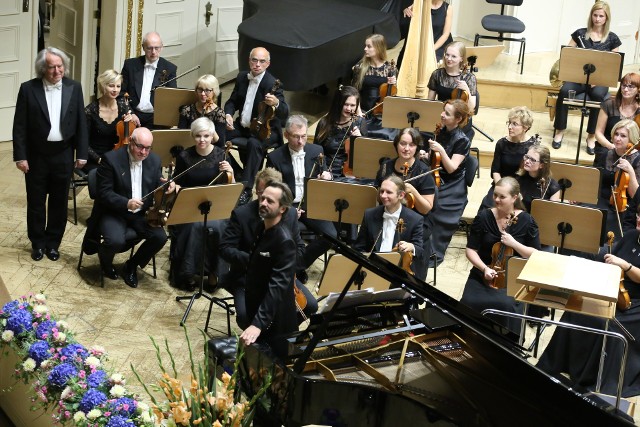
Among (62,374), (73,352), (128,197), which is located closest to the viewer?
(62,374)

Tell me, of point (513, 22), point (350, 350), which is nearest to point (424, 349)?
point (350, 350)

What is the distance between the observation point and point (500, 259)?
648 cm

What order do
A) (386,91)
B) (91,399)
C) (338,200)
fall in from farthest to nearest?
(386,91) < (338,200) < (91,399)

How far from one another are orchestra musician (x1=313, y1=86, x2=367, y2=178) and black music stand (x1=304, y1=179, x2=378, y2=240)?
1.07 meters

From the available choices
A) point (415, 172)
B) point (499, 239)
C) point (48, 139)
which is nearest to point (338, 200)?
point (415, 172)

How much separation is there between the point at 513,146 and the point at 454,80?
114cm

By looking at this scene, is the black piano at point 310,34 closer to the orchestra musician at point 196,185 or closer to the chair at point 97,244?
the orchestra musician at point 196,185

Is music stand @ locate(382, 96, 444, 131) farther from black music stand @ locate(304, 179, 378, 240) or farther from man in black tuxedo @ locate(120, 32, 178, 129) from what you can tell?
man in black tuxedo @ locate(120, 32, 178, 129)

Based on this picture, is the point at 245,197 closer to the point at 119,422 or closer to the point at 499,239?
the point at 499,239

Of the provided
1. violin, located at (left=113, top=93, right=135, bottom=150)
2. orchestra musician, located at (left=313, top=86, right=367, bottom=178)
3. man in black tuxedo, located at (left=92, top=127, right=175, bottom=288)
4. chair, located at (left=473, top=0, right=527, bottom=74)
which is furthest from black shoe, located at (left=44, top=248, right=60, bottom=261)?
chair, located at (left=473, top=0, right=527, bottom=74)

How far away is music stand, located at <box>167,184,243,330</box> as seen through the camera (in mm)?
6492

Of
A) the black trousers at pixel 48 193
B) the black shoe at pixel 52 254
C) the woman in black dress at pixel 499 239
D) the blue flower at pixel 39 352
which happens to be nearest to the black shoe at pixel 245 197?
the black trousers at pixel 48 193

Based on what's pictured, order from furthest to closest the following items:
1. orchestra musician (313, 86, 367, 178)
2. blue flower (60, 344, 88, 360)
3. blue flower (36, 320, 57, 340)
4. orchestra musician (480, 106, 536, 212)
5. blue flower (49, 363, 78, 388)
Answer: orchestra musician (313, 86, 367, 178), orchestra musician (480, 106, 536, 212), blue flower (36, 320, 57, 340), blue flower (60, 344, 88, 360), blue flower (49, 363, 78, 388)

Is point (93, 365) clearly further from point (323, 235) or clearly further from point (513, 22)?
point (513, 22)
